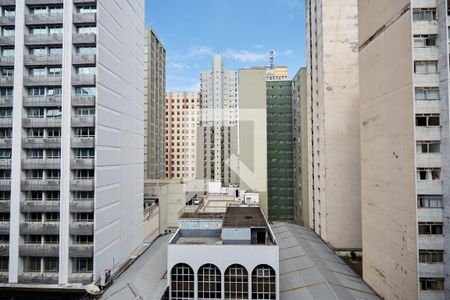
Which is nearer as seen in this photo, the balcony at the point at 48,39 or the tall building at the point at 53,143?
the tall building at the point at 53,143

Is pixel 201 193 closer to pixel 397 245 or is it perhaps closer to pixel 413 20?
pixel 397 245

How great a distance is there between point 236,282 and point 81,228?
15502mm

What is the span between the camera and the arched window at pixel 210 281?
77.7 ft

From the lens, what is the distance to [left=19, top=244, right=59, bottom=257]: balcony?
2770cm

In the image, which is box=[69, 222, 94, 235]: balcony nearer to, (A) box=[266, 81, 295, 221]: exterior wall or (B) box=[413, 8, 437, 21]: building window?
(B) box=[413, 8, 437, 21]: building window

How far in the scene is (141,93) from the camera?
4247cm

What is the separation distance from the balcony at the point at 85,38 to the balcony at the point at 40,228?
58.6 feet

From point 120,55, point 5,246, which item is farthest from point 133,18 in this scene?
point 5,246

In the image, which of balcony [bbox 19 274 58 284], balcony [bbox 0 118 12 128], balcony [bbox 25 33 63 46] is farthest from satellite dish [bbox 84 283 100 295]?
balcony [bbox 25 33 63 46]

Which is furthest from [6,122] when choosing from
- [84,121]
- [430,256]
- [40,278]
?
[430,256]

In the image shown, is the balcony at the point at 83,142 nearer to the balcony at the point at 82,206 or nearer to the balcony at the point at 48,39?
the balcony at the point at 82,206

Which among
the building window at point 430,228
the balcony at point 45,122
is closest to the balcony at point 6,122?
the balcony at point 45,122

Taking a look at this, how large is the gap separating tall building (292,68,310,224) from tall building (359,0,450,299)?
33.4 m

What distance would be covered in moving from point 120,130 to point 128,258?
1581cm
